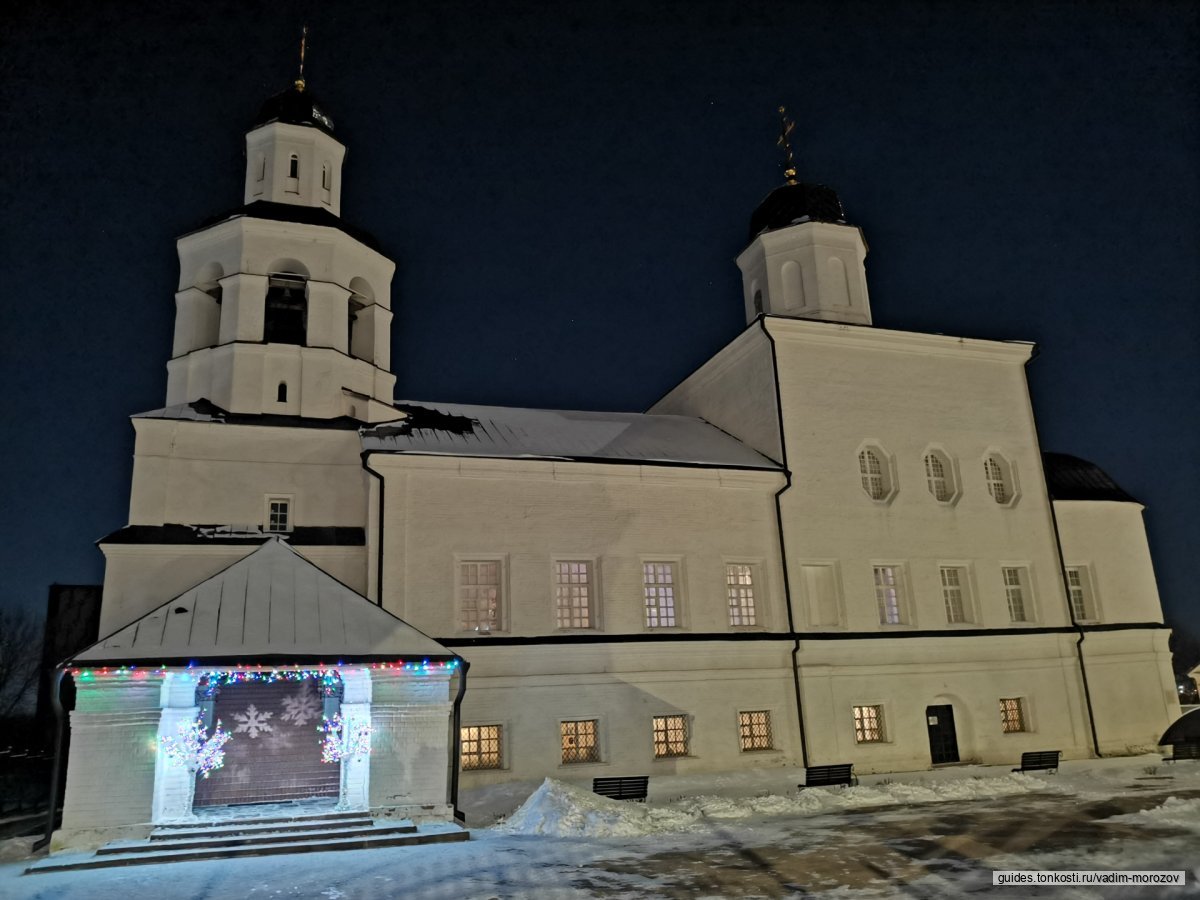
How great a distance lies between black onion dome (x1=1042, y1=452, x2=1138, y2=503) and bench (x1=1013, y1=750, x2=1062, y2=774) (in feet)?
27.1

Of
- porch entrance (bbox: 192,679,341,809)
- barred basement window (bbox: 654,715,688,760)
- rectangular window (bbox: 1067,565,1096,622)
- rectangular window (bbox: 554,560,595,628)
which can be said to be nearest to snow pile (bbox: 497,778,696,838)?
barred basement window (bbox: 654,715,688,760)

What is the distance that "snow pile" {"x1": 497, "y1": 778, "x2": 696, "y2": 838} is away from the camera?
1504 centimetres

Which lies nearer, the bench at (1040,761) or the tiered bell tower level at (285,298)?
the bench at (1040,761)

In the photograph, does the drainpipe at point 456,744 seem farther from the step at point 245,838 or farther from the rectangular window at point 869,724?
the rectangular window at point 869,724

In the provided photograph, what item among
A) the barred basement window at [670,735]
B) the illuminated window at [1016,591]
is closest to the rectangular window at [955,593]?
the illuminated window at [1016,591]

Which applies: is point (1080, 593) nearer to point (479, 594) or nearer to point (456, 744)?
point (479, 594)

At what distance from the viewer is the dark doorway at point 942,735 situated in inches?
915

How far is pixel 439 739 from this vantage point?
16.1 m

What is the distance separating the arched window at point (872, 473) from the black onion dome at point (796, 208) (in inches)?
328

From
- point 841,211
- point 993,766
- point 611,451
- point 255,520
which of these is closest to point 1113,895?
point 993,766

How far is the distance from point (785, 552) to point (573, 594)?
225 inches

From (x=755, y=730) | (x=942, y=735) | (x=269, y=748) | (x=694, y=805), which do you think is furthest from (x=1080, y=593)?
(x=269, y=748)

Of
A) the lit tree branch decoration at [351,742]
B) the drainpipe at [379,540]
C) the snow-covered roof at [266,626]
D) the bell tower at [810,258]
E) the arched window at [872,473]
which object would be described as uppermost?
the bell tower at [810,258]

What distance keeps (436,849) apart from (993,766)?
15541 millimetres
